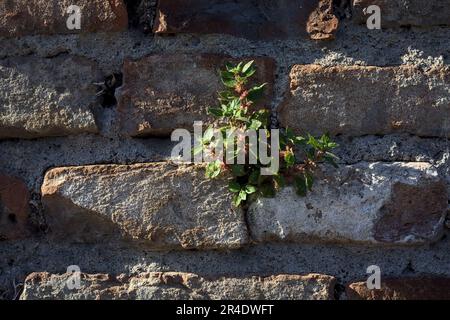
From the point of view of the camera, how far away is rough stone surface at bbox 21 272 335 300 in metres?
1.03

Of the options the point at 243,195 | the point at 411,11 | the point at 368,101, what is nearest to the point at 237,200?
the point at 243,195

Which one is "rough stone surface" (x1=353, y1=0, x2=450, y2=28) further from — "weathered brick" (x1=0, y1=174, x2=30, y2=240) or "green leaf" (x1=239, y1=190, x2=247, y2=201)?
"weathered brick" (x1=0, y1=174, x2=30, y2=240)

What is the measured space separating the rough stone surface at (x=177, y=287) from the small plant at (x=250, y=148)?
0.37 ft

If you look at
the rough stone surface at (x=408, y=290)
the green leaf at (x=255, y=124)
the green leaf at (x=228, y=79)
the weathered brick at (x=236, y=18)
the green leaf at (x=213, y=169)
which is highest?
the weathered brick at (x=236, y=18)

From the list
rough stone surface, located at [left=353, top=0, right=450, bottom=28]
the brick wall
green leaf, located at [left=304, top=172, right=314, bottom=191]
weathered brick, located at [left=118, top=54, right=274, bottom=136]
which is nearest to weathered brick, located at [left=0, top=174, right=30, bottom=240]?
the brick wall

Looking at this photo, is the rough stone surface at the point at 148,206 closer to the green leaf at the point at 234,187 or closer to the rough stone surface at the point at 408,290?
the green leaf at the point at 234,187

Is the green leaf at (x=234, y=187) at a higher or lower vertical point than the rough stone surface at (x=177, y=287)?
higher

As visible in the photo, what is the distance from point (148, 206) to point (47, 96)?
0.71ft

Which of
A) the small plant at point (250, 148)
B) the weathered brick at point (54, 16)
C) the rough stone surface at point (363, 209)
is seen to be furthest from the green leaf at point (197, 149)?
the weathered brick at point (54, 16)

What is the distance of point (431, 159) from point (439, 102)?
0.08m

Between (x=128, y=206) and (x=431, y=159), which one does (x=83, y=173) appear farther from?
(x=431, y=159)

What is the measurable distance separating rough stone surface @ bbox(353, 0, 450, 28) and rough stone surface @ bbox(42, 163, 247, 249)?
1.04ft

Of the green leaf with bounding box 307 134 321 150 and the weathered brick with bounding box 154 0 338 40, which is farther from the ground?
the weathered brick with bounding box 154 0 338 40

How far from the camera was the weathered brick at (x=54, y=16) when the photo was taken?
109 cm
